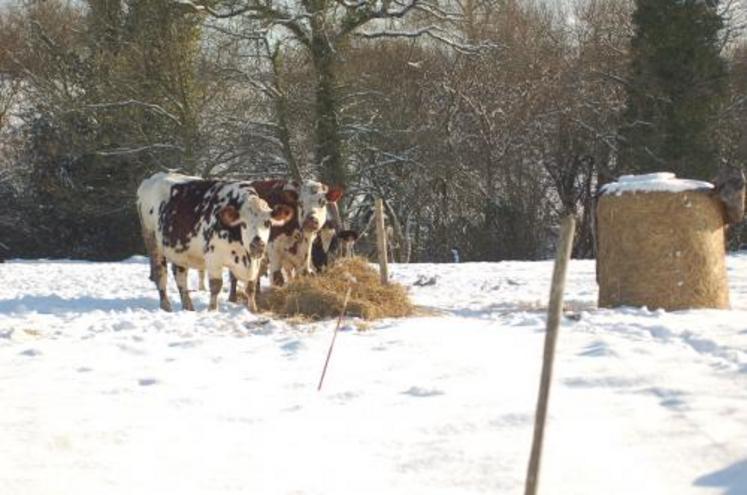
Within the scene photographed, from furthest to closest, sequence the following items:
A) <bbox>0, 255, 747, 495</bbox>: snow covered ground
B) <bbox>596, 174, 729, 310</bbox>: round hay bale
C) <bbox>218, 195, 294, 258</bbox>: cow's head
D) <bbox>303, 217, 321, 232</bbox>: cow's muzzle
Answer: <bbox>303, 217, 321, 232</bbox>: cow's muzzle
<bbox>218, 195, 294, 258</bbox>: cow's head
<bbox>596, 174, 729, 310</bbox>: round hay bale
<bbox>0, 255, 747, 495</bbox>: snow covered ground

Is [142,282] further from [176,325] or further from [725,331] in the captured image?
[725,331]

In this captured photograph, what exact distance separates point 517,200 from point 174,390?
20865mm

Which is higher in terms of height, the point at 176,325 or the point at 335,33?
the point at 335,33

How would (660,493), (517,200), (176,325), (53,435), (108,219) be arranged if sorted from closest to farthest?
(660,493)
(53,435)
(176,325)
(517,200)
(108,219)

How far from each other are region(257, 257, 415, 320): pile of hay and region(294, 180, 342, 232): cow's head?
40.4 inches

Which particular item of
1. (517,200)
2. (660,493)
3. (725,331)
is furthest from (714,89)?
(660,493)

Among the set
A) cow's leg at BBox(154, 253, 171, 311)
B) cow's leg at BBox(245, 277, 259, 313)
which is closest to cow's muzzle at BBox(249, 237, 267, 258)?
cow's leg at BBox(245, 277, 259, 313)

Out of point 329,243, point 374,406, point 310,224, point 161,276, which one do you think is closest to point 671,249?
point 310,224

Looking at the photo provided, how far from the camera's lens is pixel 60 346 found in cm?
715

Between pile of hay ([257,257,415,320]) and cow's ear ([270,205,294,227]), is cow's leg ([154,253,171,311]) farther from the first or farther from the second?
cow's ear ([270,205,294,227])

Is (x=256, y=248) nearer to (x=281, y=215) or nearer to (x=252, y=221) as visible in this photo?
(x=252, y=221)

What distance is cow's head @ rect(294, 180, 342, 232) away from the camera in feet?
35.1

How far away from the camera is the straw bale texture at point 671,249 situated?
28.1 feet

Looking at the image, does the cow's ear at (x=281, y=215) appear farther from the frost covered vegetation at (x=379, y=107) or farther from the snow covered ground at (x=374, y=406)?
the frost covered vegetation at (x=379, y=107)
